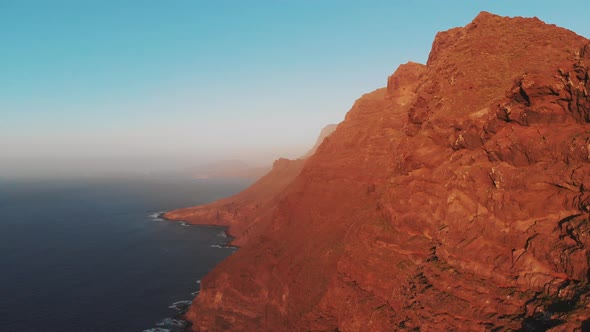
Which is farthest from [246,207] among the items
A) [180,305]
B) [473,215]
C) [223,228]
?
[473,215]

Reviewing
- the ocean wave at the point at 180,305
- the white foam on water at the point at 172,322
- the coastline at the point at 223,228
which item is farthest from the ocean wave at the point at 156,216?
the white foam on water at the point at 172,322

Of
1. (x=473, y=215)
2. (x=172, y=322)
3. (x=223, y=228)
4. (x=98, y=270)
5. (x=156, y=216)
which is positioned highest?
(x=473, y=215)

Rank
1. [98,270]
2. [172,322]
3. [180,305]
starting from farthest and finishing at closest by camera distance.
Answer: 1. [98,270]
2. [180,305]
3. [172,322]

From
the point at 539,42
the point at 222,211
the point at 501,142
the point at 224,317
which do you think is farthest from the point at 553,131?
the point at 222,211

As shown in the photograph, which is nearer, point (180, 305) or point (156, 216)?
point (180, 305)

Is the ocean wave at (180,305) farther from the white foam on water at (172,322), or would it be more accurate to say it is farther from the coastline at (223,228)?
the coastline at (223,228)

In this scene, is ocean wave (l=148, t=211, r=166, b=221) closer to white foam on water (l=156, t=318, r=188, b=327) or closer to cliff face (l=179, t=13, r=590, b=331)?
white foam on water (l=156, t=318, r=188, b=327)

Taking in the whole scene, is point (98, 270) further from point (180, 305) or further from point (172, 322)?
point (172, 322)
